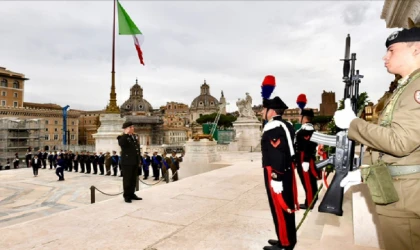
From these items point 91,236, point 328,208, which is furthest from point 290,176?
point 91,236

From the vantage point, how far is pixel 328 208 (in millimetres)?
3131

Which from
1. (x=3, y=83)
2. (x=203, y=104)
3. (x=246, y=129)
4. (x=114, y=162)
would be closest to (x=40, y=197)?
(x=114, y=162)

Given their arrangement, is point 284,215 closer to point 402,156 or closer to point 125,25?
point 402,156

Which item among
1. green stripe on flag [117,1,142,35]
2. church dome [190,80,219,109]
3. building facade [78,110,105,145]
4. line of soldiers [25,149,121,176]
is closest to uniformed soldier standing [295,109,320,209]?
line of soldiers [25,149,121,176]

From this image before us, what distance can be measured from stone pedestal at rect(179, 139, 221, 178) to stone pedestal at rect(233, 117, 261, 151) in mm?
9515

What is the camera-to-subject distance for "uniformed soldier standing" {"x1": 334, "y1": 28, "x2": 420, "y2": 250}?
5.56 feet

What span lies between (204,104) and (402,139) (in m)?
149

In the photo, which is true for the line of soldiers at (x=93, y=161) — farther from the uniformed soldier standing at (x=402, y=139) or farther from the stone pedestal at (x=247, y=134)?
the uniformed soldier standing at (x=402, y=139)

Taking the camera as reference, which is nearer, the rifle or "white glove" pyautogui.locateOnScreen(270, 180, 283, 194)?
the rifle

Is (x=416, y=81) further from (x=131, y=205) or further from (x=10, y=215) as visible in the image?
(x=10, y=215)

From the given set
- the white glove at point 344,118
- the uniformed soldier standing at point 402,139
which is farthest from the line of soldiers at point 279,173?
the uniformed soldier standing at point 402,139

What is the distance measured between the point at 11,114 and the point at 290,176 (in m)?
79.2

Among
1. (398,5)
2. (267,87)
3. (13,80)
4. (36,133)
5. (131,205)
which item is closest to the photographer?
(267,87)

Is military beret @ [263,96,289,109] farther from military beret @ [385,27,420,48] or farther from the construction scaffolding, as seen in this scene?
the construction scaffolding
